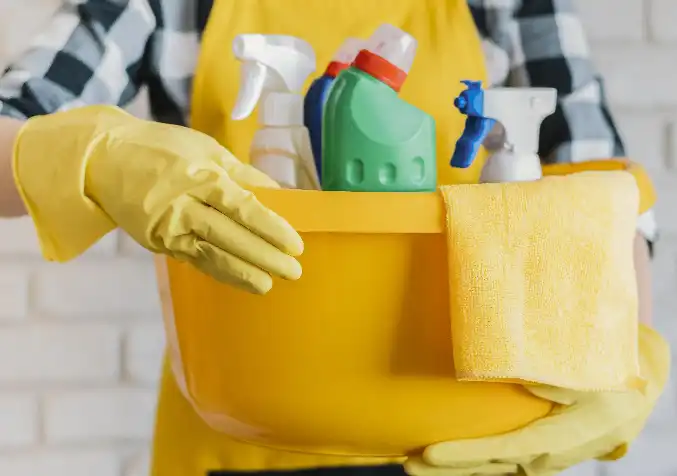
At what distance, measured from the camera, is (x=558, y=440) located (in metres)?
0.46

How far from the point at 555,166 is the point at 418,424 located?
0.76 feet

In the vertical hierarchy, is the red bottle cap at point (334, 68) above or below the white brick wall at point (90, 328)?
above

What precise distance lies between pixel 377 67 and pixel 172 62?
26 cm

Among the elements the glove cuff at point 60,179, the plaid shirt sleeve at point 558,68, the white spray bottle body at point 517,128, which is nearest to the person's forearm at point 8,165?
the glove cuff at point 60,179

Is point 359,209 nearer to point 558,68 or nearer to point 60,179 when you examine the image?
point 60,179

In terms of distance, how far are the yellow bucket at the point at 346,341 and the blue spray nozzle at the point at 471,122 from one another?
93 millimetres

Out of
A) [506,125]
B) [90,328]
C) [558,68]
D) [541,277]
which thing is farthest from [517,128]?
[90,328]

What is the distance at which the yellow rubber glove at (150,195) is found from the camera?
355 millimetres

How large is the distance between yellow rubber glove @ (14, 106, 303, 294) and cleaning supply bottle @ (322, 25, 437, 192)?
1.6 inches

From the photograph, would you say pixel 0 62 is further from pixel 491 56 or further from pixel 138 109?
pixel 491 56

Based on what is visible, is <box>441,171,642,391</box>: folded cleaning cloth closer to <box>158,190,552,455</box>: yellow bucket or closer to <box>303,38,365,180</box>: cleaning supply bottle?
<box>158,190,552,455</box>: yellow bucket

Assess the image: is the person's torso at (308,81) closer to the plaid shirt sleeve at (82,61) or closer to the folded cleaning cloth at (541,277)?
the plaid shirt sleeve at (82,61)

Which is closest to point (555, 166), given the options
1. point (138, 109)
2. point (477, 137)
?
point (477, 137)

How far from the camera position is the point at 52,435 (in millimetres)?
845
